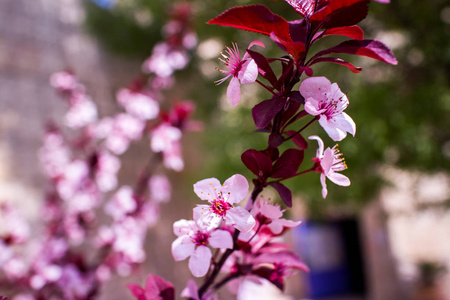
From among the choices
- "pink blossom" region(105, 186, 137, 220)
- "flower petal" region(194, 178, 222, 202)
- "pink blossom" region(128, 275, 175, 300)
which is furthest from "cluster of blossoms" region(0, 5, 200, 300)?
"flower petal" region(194, 178, 222, 202)

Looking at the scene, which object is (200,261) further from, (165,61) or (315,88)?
(165,61)

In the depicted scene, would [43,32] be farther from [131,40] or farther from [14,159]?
[14,159]

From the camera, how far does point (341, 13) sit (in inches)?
14.1

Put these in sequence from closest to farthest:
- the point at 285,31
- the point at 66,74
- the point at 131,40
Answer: the point at 285,31, the point at 66,74, the point at 131,40

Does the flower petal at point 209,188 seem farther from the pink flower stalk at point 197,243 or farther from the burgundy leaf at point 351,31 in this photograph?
the burgundy leaf at point 351,31

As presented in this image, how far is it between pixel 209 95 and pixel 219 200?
2.61 metres

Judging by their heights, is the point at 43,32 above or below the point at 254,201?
above

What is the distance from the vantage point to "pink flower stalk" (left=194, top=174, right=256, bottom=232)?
1.19 ft

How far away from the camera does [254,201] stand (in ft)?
1.31

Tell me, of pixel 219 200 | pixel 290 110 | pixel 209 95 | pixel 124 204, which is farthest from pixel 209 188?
pixel 209 95

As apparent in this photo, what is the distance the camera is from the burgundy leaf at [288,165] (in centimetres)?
38

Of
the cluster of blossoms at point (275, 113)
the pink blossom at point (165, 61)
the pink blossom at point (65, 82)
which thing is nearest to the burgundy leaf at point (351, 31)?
the cluster of blossoms at point (275, 113)

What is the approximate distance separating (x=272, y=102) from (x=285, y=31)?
78 mm

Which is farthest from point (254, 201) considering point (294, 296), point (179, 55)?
point (294, 296)
